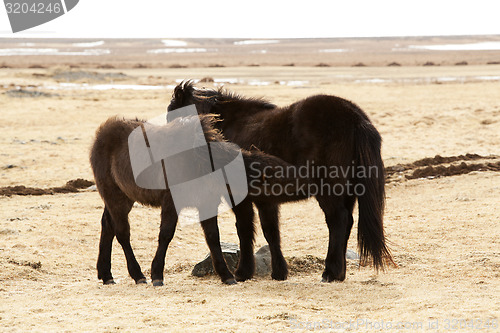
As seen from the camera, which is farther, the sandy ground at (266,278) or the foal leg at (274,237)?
the foal leg at (274,237)

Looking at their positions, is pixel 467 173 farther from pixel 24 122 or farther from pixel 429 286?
pixel 24 122

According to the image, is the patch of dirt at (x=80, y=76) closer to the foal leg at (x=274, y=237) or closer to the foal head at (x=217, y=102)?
the foal head at (x=217, y=102)

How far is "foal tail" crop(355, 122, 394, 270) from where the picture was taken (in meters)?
5.78

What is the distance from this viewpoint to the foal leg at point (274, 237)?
6.19 m

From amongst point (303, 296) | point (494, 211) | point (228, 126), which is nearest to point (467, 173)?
point (494, 211)

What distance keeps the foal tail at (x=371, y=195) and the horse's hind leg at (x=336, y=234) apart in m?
0.21

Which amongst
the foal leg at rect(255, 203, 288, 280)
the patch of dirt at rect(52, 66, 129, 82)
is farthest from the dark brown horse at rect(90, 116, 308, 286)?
the patch of dirt at rect(52, 66, 129, 82)

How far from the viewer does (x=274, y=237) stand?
6.26 meters

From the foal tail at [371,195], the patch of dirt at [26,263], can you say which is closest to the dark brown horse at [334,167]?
the foal tail at [371,195]

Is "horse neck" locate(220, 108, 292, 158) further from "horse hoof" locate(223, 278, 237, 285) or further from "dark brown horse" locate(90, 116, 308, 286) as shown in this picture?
"horse hoof" locate(223, 278, 237, 285)

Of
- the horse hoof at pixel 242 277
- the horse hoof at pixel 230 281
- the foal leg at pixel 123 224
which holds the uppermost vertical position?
the foal leg at pixel 123 224

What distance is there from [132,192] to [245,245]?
1.32m

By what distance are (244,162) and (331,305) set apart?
1439mm

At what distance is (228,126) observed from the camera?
6750 mm
